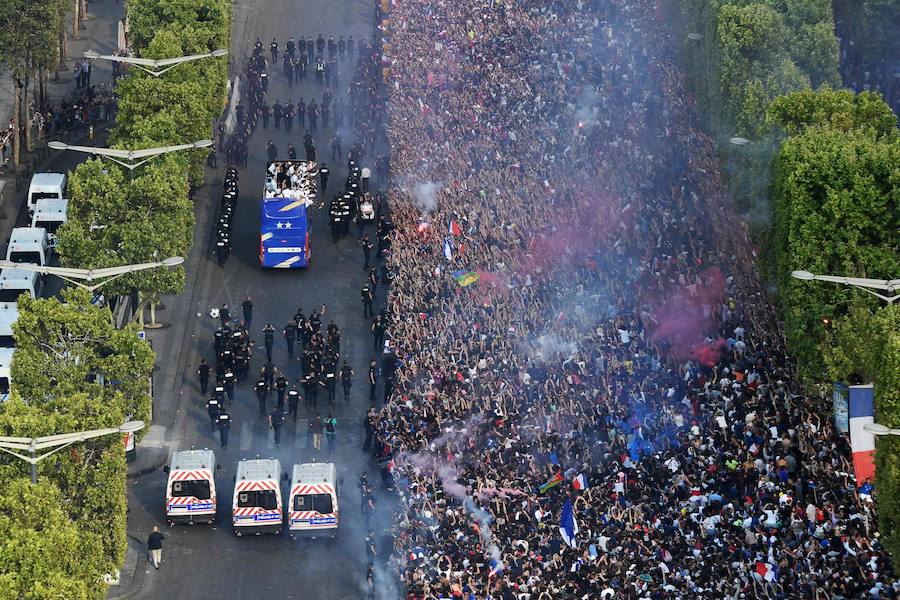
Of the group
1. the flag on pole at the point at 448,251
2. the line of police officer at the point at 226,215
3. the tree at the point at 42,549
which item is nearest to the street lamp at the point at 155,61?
the line of police officer at the point at 226,215

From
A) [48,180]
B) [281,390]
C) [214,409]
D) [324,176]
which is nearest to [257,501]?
[214,409]

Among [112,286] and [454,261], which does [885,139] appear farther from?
[112,286]

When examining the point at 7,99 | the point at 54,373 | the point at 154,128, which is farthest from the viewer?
the point at 7,99

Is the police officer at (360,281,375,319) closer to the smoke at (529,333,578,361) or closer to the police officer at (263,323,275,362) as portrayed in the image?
the police officer at (263,323,275,362)

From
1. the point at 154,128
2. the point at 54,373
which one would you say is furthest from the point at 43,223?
the point at 54,373

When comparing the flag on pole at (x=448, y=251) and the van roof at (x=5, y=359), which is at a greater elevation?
the flag on pole at (x=448, y=251)

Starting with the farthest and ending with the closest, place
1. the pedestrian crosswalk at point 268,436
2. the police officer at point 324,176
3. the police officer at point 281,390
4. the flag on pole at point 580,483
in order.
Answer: the police officer at point 324,176
the police officer at point 281,390
the pedestrian crosswalk at point 268,436
the flag on pole at point 580,483

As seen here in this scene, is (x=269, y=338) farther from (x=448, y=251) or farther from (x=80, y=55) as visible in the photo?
(x=80, y=55)

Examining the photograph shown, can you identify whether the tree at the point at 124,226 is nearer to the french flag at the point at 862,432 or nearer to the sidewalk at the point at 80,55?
the sidewalk at the point at 80,55
